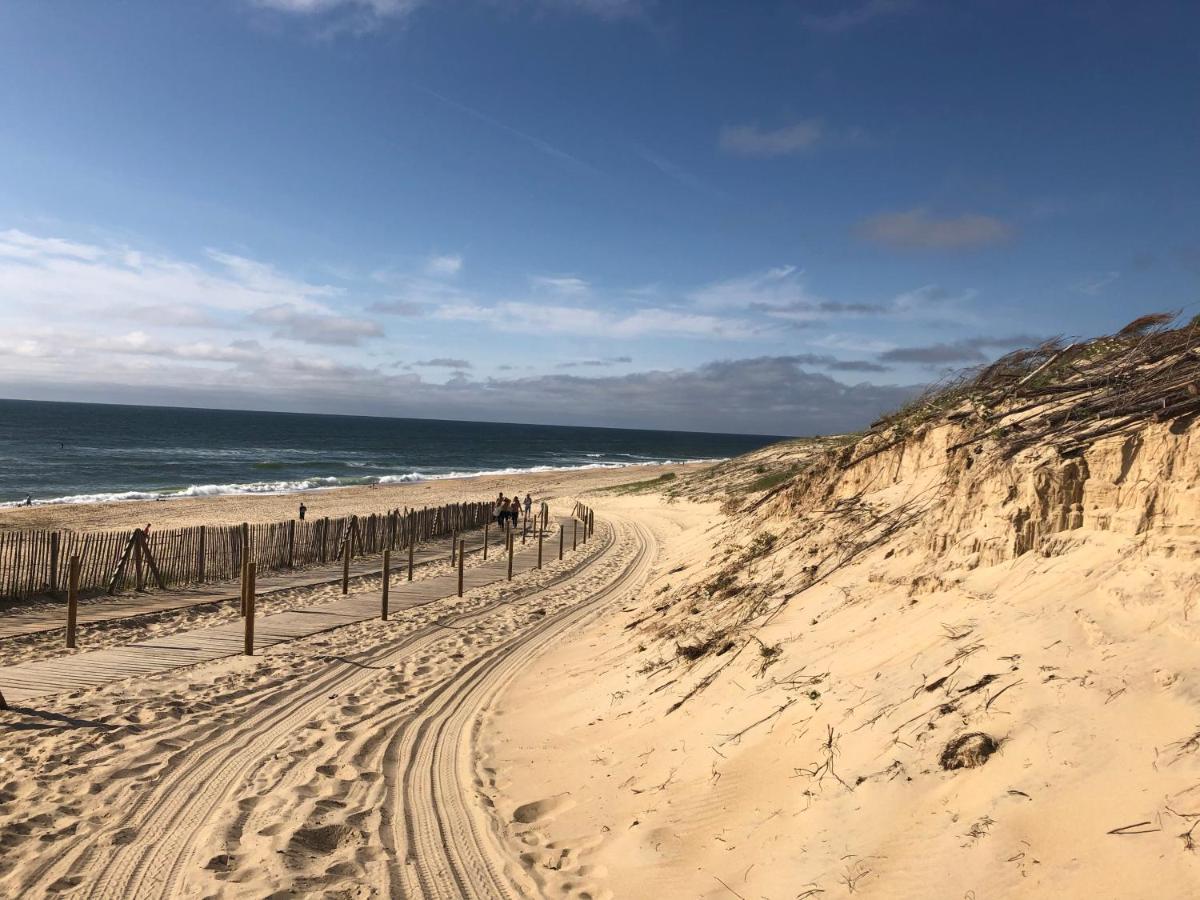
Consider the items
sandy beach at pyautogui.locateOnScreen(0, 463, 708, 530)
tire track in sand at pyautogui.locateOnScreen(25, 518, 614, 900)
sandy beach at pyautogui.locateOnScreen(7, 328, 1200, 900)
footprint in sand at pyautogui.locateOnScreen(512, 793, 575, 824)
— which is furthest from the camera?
sandy beach at pyautogui.locateOnScreen(0, 463, 708, 530)

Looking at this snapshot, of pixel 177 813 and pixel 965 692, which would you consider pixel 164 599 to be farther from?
pixel 965 692

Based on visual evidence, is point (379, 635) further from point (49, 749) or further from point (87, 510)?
point (87, 510)

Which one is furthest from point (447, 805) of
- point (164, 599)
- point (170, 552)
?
point (170, 552)

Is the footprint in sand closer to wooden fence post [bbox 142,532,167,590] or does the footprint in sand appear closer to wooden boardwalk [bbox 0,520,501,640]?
wooden boardwalk [bbox 0,520,501,640]

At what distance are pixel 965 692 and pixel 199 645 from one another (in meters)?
9.74

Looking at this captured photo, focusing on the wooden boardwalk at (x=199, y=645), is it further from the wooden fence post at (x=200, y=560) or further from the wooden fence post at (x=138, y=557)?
the wooden fence post at (x=138, y=557)

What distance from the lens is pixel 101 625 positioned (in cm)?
1159

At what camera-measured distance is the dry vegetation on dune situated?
10.3 ft

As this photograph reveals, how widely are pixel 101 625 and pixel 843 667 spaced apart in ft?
39.3

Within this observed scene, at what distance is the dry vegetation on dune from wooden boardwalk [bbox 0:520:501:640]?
9.25 meters

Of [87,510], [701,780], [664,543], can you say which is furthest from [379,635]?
[87,510]

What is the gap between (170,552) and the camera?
14922 mm

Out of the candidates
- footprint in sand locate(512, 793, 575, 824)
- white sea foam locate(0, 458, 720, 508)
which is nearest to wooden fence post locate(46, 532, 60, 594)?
footprint in sand locate(512, 793, 575, 824)

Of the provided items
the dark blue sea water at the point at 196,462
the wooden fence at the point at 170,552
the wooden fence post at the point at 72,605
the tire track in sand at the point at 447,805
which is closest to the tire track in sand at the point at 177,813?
the tire track in sand at the point at 447,805
